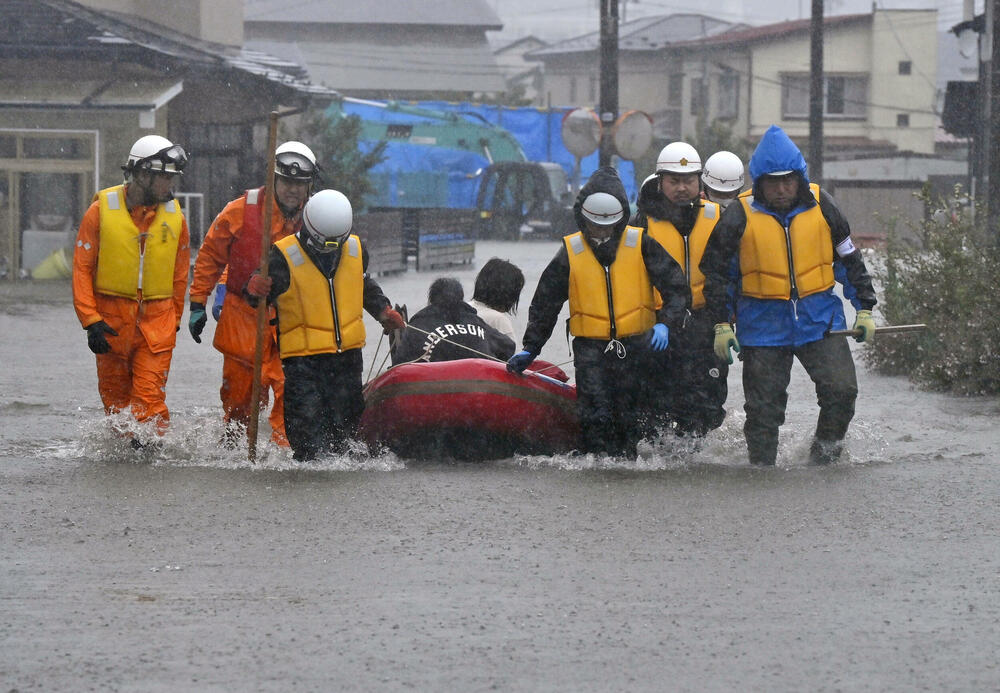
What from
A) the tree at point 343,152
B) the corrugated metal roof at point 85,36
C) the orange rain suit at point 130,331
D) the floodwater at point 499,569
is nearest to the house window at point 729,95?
the tree at point 343,152

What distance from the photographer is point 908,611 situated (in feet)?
18.1

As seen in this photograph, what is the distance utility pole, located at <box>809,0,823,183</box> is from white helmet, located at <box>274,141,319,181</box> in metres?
21.5

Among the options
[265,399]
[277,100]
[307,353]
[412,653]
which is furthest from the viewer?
[277,100]

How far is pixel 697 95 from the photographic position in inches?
2472

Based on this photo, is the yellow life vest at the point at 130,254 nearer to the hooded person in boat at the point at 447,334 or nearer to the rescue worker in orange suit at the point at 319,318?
the rescue worker in orange suit at the point at 319,318

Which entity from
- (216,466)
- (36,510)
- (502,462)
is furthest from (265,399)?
(36,510)

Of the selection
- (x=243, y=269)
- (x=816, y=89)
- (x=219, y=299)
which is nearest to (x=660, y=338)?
(x=243, y=269)

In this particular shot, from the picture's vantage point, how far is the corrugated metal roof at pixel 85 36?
22.9 metres

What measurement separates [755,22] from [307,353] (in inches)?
6097

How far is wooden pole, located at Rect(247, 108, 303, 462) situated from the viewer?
8.32 m

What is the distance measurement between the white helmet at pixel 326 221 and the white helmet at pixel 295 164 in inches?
16.4

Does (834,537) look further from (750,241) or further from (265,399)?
(265,399)

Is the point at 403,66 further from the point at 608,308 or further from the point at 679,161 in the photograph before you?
the point at 608,308

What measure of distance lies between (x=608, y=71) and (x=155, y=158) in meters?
14.3
